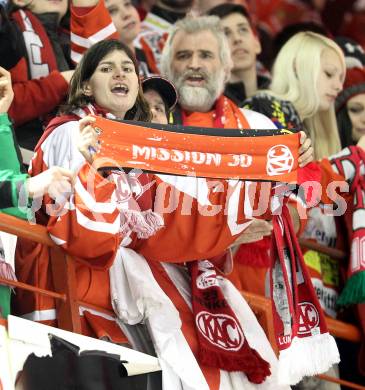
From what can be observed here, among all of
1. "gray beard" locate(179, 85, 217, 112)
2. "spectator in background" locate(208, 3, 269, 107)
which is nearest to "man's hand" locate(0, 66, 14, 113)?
"gray beard" locate(179, 85, 217, 112)

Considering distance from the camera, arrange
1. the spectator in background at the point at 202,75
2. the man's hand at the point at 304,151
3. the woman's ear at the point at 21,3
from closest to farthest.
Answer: the man's hand at the point at 304,151 < the woman's ear at the point at 21,3 < the spectator in background at the point at 202,75

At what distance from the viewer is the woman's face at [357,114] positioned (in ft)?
27.1

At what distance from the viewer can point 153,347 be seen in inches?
229

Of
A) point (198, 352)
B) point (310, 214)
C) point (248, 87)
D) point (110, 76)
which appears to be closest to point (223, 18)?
point (248, 87)

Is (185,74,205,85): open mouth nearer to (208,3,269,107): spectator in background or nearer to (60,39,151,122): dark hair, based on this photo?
(208,3,269,107): spectator in background

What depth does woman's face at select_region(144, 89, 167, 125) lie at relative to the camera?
647 centimetres

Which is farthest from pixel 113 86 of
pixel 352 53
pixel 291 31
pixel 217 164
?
pixel 352 53

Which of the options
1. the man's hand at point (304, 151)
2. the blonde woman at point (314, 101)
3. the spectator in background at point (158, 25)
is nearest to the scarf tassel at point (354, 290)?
the blonde woman at point (314, 101)

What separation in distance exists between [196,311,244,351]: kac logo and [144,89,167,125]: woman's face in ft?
3.22

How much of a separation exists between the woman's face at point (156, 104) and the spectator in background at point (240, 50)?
5.48 feet

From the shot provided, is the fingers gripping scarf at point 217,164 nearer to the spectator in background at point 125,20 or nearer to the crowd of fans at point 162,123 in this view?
the crowd of fans at point 162,123

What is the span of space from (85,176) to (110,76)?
2.90ft

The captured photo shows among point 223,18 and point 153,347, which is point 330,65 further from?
point 153,347

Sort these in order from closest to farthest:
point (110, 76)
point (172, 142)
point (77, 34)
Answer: point (172, 142) < point (110, 76) < point (77, 34)
